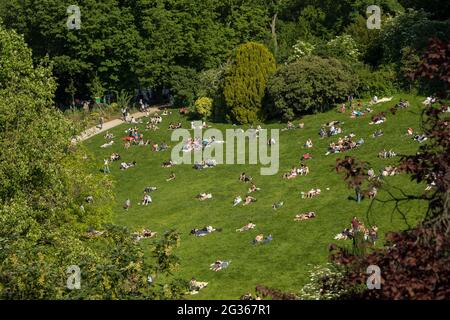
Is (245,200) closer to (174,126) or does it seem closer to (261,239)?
(261,239)

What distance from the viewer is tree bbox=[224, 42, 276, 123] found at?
6000 cm

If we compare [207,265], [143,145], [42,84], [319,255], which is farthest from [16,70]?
[143,145]

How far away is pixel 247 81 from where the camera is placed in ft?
200

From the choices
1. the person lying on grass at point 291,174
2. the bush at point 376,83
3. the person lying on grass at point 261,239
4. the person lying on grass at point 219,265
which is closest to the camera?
the person lying on grass at point 219,265

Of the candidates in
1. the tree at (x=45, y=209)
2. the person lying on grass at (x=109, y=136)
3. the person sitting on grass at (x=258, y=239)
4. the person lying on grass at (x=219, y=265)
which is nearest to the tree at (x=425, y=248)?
the tree at (x=45, y=209)

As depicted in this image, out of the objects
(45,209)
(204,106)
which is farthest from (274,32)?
(45,209)

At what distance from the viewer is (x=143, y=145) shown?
57031 millimetres

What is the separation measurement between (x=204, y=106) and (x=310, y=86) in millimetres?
9001

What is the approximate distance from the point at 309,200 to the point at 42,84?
1536cm

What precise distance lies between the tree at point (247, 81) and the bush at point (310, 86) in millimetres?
2041

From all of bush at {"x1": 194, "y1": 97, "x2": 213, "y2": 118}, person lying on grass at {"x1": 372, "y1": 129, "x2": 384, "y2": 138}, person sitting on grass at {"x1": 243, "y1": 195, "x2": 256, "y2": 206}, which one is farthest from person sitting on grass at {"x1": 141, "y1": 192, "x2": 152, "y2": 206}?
bush at {"x1": 194, "y1": 97, "x2": 213, "y2": 118}

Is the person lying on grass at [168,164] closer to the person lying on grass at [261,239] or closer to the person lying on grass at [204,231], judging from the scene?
the person lying on grass at [204,231]

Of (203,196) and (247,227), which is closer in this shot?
(247,227)

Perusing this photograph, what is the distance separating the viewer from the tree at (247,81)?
2362 inches
